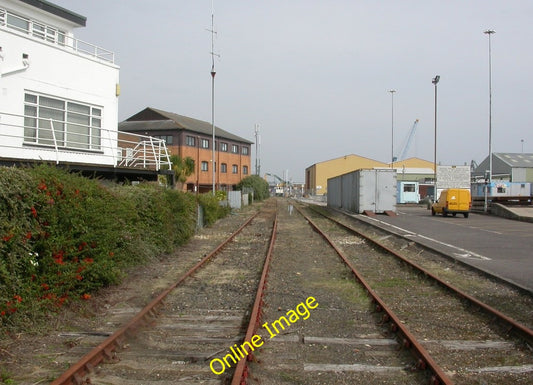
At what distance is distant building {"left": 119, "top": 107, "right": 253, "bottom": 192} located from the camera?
5928 cm

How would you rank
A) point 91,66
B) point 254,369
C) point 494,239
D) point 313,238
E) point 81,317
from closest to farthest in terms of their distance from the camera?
point 254,369, point 81,317, point 91,66, point 494,239, point 313,238

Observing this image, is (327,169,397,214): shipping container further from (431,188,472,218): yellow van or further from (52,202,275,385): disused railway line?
(52,202,275,385): disused railway line

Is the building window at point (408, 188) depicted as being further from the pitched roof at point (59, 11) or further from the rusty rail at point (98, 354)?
the rusty rail at point (98, 354)

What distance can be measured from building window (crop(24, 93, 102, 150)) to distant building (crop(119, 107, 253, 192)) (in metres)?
39.5

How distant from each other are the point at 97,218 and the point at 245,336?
11.2 ft

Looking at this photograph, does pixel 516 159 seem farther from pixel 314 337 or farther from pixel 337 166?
pixel 314 337

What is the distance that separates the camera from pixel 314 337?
20.7ft

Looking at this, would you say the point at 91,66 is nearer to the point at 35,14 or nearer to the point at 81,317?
the point at 35,14

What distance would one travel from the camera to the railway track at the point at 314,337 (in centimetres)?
504

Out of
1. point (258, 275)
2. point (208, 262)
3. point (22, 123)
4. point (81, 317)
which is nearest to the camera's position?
point (81, 317)

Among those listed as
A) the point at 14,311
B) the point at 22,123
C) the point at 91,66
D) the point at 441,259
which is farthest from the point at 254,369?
the point at 91,66

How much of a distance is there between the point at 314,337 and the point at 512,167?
8629 centimetres

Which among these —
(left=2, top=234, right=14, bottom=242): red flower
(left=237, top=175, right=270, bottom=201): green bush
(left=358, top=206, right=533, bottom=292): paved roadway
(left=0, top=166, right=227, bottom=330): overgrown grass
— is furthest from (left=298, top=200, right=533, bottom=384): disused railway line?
(left=237, top=175, right=270, bottom=201): green bush

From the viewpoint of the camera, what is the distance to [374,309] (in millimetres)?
7766
